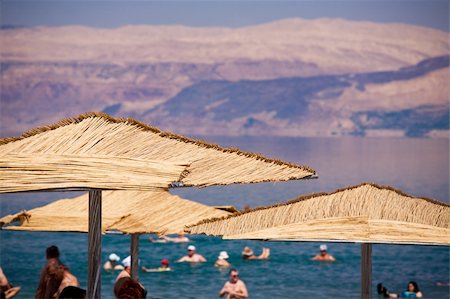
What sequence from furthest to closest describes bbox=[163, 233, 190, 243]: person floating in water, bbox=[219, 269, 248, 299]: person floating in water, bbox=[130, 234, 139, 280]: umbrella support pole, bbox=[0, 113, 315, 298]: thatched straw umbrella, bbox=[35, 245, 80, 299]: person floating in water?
bbox=[163, 233, 190, 243]: person floating in water
bbox=[219, 269, 248, 299]: person floating in water
bbox=[130, 234, 139, 280]: umbrella support pole
bbox=[35, 245, 80, 299]: person floating in water
bbox=[0, 113, 315, 298]: thatched straw umbrella

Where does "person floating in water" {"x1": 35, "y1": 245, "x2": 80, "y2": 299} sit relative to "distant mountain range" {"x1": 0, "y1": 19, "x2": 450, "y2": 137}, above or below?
below

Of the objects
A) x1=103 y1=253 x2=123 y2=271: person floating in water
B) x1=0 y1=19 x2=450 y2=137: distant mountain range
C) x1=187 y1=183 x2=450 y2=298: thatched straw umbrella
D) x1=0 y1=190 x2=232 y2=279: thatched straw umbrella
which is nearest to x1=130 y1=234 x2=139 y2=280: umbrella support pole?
x1=0 y1=190 x2=232 y2=279: thatched straw umbrella

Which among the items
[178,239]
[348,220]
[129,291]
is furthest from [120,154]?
[178,239]

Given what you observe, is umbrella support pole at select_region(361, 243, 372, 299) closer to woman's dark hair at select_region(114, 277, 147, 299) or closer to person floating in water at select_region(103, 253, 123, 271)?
woman's dark hair at select_region(114, 277, 147, 299)

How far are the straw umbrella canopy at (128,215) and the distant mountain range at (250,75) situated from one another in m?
64.1

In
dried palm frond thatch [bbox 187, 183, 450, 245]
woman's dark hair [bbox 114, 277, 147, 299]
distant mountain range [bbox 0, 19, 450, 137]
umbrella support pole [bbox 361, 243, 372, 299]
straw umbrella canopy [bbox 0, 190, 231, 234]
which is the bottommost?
woman's dark hair [bbox 114, 277, 147, 299]

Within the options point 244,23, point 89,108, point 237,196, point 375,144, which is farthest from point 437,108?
point 237,196

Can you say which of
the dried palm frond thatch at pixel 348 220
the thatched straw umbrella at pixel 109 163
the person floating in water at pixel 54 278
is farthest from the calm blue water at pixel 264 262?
the thatched straw umbrella at pixel 109 163

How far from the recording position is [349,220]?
829 centimetres

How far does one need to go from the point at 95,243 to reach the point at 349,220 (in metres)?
1.69

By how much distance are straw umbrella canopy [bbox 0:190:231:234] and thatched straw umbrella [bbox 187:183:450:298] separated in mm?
1896

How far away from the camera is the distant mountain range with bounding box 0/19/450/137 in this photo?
76938 millimetres

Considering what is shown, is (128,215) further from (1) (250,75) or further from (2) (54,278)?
(1) (250,75)

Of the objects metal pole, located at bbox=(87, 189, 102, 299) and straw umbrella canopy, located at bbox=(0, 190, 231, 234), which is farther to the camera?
straw umbrella canopy, located at bbox=(0, 190, 231, 234)
